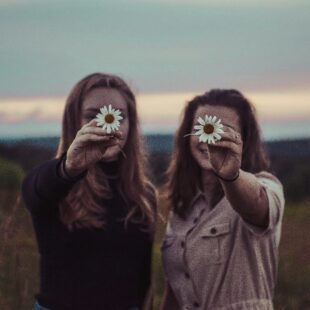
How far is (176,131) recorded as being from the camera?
2338 millimetres

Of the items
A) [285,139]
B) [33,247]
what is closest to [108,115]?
[285,139]

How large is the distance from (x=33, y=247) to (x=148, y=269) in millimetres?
527

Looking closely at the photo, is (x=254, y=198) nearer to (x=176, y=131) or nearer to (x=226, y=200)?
(x=226, y=200)

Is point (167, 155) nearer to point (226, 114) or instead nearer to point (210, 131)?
point (226, 114)

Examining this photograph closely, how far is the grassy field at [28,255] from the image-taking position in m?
2.85

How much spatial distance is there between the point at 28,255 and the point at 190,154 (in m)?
0.74

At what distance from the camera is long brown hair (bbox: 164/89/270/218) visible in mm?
2254

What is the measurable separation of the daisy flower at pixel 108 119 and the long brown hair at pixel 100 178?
0.21 metres

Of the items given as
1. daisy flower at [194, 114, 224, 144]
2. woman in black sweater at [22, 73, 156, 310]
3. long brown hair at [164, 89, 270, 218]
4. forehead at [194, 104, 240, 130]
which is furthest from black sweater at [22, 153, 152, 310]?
daisy flower at [194, 114, 224, 144]

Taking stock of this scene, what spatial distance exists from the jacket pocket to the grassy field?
624mm

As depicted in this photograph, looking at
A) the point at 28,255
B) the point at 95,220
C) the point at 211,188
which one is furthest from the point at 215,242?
the point at 28,255

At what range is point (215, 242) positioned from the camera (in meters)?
2.22

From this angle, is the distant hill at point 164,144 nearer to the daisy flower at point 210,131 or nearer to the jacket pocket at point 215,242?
the jacket pocket at point 215,242

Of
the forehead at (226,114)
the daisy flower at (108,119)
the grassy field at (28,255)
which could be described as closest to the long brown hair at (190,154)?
the forehead at (226,114)
